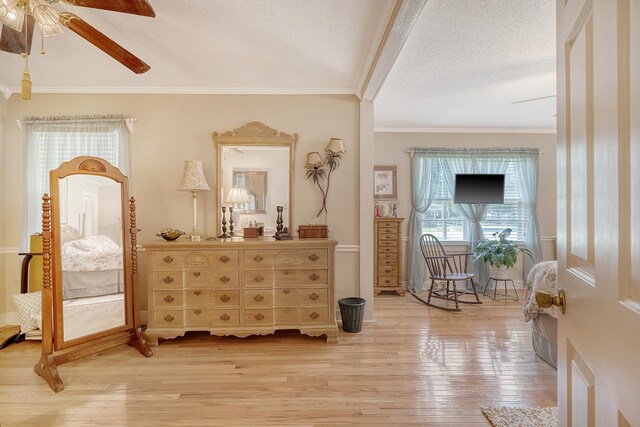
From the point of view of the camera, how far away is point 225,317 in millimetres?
3109

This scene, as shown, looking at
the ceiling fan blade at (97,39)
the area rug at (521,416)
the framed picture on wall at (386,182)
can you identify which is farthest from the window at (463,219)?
the ceiling fan blade at (97,39)

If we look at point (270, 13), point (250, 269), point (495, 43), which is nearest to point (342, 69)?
point (270, 13)

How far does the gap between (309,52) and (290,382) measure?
2.52 m

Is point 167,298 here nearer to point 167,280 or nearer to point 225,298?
point 167,280

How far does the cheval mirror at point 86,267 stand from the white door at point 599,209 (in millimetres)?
2939

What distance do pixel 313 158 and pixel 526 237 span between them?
387 centimetres

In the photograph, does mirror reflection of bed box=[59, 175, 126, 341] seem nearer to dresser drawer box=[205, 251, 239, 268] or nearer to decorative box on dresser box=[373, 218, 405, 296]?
dresser drawer box=[205, 251, 239, 268]

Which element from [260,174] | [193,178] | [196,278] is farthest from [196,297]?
[260,174]

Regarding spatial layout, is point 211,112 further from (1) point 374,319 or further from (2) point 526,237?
(2) point 526,237

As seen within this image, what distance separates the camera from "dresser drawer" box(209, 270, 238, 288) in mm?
3090

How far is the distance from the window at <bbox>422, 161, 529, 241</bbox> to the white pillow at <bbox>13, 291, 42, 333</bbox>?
189 inches

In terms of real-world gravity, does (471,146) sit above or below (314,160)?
above

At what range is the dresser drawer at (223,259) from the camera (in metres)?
3.09

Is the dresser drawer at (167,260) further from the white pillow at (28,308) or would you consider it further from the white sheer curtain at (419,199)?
the white sheer curtain at (419,199)
